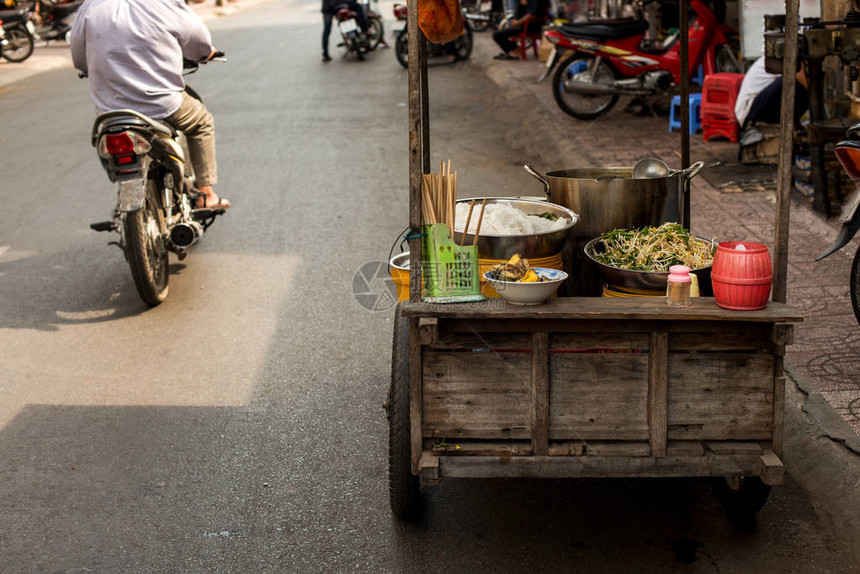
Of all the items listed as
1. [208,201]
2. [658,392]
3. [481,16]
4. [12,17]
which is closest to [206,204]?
[208,201]

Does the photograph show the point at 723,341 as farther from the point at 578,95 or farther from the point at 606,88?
the point at 578,95

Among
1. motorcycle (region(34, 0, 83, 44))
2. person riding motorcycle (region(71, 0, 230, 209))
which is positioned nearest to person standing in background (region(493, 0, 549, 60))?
motorcycle (region(34, 0, 83, 44))

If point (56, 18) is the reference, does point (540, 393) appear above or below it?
below

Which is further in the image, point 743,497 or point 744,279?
point 743,497

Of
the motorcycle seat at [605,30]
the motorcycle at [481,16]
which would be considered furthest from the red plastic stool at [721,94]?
the motorcycle at [481,16]

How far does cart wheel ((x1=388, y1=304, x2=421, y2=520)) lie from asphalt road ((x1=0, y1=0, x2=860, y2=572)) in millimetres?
112

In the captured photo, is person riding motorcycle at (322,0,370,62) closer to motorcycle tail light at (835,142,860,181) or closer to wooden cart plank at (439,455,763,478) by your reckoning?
motorcycle tail light at (835,142,860,181)

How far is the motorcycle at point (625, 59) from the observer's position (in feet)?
33.7

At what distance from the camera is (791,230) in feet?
20.6

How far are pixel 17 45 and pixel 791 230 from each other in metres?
16.8

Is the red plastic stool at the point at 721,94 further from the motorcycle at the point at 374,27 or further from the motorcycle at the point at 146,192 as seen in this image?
the motorcycle at the point at 374,27

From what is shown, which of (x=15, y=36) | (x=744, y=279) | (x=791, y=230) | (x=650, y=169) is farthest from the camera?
(x=15, y=36)

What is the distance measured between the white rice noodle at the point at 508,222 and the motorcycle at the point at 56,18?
64.1ft

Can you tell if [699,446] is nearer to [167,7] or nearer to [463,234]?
[463,234]
